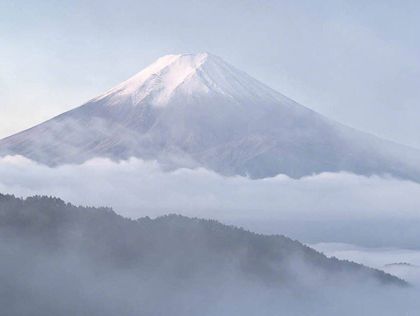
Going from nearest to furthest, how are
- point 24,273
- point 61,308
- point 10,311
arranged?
point 10,311 < point 61,308 < point 24,273

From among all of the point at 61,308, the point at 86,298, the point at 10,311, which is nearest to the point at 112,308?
the point at 86,298

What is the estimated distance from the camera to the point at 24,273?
193875 millimetres

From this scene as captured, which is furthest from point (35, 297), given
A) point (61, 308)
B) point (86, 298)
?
point (86, 298)

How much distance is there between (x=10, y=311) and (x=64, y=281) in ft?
110

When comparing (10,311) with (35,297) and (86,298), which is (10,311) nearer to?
(35,297)

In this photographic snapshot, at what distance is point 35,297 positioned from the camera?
18162cm

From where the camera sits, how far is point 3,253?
19862cm

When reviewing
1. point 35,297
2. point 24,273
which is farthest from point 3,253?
point 35,297

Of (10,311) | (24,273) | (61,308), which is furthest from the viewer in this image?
(24,273)

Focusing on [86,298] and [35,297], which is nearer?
[35,297]

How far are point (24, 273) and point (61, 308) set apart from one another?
17949mm

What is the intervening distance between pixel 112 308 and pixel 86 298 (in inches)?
246

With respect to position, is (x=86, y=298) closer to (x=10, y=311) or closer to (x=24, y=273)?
(x=24, y=273)

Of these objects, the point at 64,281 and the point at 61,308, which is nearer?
the point at 61,308
